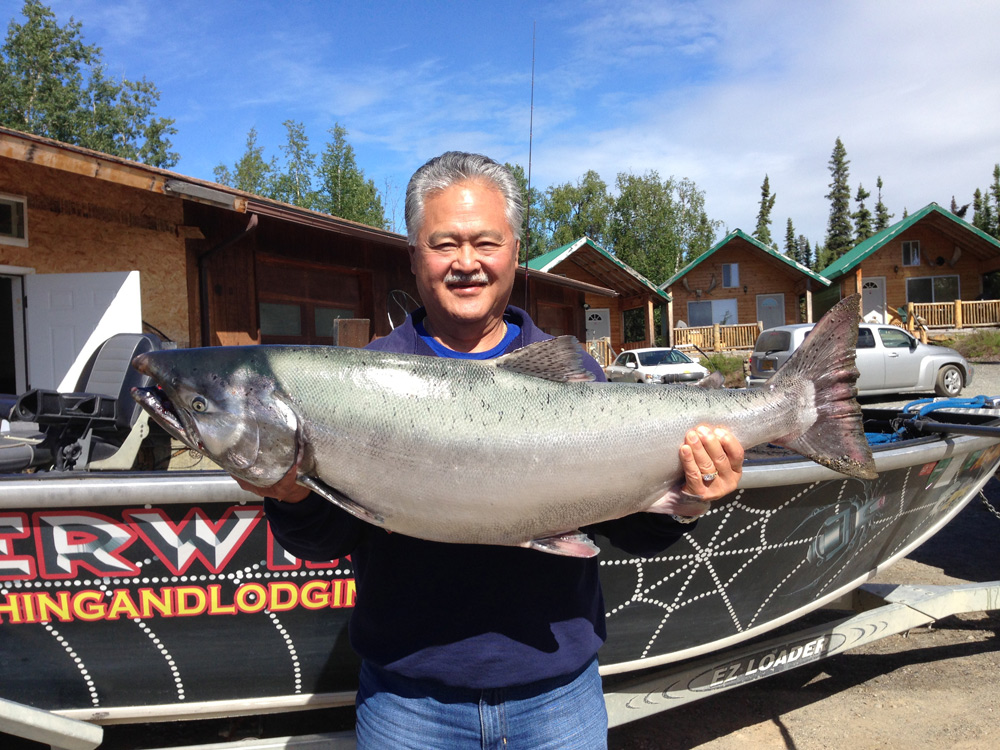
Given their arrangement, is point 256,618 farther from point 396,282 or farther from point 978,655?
point 396,282

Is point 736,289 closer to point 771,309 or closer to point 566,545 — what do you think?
point 771,309

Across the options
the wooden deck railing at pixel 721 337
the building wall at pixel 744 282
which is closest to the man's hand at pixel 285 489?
the wooden deck railing at pixel 721 337

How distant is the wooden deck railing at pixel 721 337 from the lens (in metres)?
29.5

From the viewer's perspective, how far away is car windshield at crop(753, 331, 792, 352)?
54.0ft

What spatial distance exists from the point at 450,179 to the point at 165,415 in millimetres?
973

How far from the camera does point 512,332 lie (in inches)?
81.9

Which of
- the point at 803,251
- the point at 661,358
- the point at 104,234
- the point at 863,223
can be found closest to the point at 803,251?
the point at 803,251

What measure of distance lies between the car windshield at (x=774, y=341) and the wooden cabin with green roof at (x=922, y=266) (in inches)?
→ 606

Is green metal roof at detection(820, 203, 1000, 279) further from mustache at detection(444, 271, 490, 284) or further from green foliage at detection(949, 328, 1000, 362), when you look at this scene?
mustache at detection(444, 271, 490, 284)

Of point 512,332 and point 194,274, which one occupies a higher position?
point 194,274

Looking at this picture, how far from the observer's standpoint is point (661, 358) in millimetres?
20750

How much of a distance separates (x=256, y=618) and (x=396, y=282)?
1049 centimetres

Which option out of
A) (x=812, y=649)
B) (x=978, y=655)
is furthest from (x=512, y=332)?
(x=978, y=655)

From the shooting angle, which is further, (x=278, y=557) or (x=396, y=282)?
(x=396, y=282)
